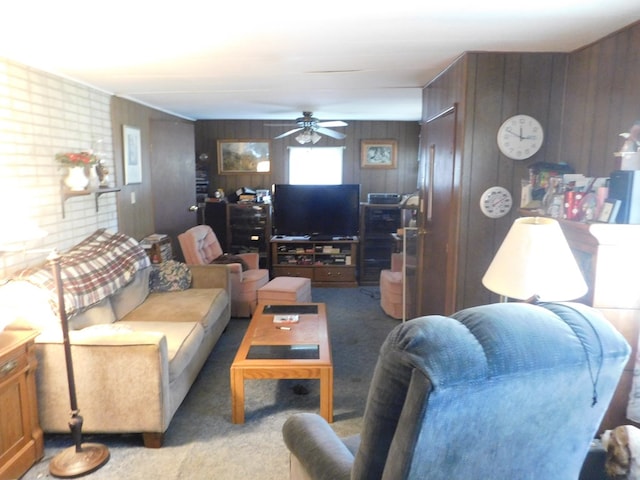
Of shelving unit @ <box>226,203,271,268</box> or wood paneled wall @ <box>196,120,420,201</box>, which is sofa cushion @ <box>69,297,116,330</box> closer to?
shelving unit @ <box>226,203,271,268</box>

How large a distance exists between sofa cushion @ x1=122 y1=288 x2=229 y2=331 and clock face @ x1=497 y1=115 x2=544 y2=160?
7.93ft

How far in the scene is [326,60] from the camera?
3.16m

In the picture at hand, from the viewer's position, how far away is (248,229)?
6535mm

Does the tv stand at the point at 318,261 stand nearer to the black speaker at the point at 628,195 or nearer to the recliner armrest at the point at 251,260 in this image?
the recliner armrest at the point at 251,260

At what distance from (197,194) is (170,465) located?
188 inches

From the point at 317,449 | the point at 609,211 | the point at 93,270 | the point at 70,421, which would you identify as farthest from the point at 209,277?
the point at 609,211

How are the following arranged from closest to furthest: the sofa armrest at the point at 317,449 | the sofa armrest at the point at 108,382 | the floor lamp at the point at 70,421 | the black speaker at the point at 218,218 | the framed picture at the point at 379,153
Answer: the sofa armrest at the point at 317,449, the floor lamp at the point at 70,421, the sofa armrest at the point at 108,382, the black speaker at the point at 218,218, the framed picture at the point at 379,153

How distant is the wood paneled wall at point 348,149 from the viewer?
690 centimetres

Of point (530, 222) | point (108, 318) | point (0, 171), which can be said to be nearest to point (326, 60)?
point (530, 222)

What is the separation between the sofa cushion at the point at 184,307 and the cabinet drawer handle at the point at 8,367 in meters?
1.18

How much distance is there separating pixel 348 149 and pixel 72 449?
5.31m

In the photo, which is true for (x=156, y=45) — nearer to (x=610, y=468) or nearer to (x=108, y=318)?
(x=108, y=318)


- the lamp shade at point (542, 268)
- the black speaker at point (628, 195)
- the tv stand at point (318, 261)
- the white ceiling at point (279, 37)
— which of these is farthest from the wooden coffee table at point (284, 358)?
the tv stand at point (318, 261)

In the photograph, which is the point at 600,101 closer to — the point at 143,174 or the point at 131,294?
the point at 131,294
